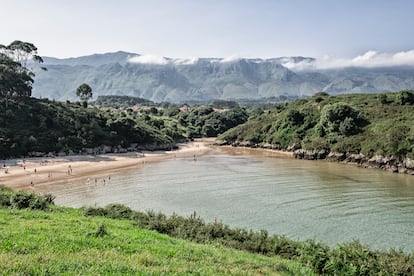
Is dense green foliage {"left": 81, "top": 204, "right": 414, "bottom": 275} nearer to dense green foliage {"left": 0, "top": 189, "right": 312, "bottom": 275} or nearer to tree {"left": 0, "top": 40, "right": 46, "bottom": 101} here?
dense green foliage {"left": 0, "top": 189, "right": 312, "bottom": 275}

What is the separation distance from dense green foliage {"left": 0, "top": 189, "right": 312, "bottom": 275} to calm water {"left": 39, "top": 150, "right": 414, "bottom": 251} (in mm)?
15954

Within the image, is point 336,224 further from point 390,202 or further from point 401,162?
point 401,162

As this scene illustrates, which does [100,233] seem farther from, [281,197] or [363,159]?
[363,159]

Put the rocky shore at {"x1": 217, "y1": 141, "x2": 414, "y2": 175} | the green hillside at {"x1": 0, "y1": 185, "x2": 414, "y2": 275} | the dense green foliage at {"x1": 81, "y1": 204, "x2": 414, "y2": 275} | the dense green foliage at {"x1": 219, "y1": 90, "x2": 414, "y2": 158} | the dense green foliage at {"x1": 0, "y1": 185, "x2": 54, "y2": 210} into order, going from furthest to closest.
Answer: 1. the dense green foliage at {"x1": 219, "y1": 90, "x2": 414, "y2": 158}
2. the rocky shore at {"x1": 217, "y1": 141, "x2": 414, "y2": 175}
3. the dense green foliage at {"x1": 0, "y1": 185, "x2": 54, "y2": 210}
4. the dense green foliage at {"x1": 81, "y1": 204, "x2": 414, "y2": 275}
5. the green hillside at {"x1": 0, "y1": 185, "x2": 414, "y2": 275}

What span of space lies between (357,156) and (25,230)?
68561 mm

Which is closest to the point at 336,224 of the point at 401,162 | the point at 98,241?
the point at 98,241

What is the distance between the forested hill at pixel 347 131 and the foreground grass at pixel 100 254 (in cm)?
5595

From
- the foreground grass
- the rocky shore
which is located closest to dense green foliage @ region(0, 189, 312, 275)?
the foreground grass

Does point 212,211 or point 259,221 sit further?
point 212,211

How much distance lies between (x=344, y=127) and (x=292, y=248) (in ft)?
221

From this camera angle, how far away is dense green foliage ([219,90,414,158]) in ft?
226

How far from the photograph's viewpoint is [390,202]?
41281mm

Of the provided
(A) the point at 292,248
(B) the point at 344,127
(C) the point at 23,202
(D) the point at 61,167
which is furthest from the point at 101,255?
(B) the point at 344,127

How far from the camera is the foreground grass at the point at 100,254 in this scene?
408 inches
